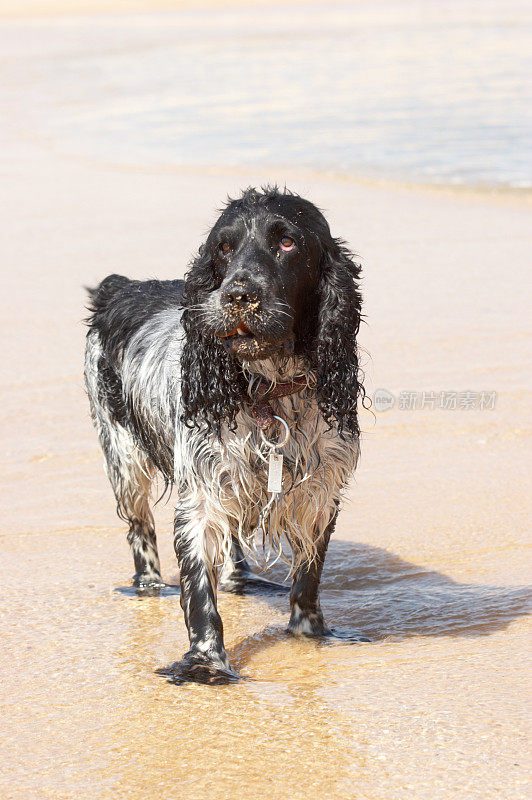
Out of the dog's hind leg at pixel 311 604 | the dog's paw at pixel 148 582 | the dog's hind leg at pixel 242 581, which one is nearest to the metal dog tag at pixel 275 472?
the dog's hind leg at pixel 311 604

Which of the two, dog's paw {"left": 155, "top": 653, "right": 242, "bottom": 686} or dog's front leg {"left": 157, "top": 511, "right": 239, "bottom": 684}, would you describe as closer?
dog's paw {"left": 155, "top": 653, "right": 242, "bottom": 686}

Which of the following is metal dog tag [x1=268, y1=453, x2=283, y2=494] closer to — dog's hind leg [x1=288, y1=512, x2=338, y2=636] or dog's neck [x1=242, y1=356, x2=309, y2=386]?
dog's neck [x1=242, y1=356, x2=309, y2=386]

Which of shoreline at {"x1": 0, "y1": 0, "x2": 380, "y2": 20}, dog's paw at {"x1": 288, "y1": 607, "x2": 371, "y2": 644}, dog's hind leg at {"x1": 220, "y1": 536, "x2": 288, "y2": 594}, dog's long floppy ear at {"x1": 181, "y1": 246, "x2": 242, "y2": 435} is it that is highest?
shoreline at {"x1": 0, "y1": 0, "x2": 380, "y2": 20}

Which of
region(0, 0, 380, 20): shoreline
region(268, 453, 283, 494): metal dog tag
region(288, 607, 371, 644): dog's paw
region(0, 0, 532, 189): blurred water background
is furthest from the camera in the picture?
region(0, 0, 380, 20): shoreline

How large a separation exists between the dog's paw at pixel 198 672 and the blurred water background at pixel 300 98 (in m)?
11.3

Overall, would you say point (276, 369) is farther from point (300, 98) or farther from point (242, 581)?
point (300, 98)

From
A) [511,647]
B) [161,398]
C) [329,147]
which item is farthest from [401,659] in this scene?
[329,147]

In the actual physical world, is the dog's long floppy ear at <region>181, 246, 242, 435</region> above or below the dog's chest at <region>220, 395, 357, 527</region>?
above

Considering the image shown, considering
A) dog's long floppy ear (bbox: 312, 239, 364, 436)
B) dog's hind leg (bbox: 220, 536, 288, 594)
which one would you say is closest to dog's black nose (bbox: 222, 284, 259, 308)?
dog's long floppy ear (bbox: 312, 239, 364, 436)

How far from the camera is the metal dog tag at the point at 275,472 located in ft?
13.8

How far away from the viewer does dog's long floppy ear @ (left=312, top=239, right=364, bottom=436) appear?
13.5 feet

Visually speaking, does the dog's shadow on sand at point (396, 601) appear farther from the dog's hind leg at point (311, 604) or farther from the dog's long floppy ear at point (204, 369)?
the dog's long floppy ear at point (204, 369)

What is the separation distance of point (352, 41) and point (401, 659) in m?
38.0

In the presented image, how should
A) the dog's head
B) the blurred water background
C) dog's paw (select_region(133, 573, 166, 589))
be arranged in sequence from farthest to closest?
the blurred water background, dog's paw (select_region(133, 573, 166, 589)), the dog's head
